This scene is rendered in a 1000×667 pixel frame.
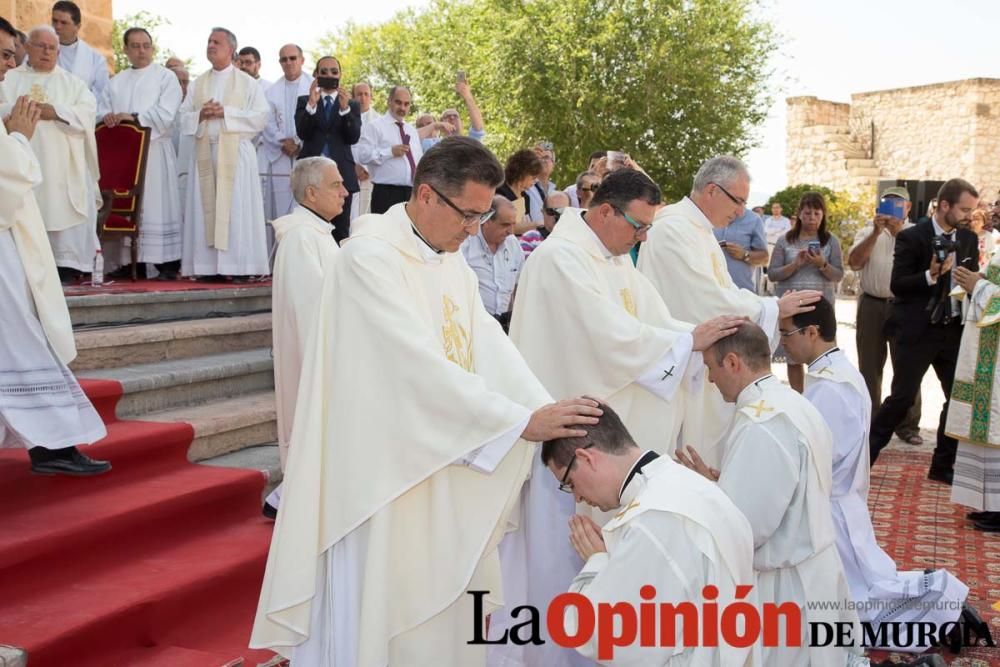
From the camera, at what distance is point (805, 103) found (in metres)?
27.8

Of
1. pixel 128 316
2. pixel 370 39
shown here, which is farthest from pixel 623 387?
pixel 370 39

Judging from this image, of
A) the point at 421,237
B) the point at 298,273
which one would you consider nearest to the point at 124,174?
the point at 298,273

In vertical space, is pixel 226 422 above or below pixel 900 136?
below

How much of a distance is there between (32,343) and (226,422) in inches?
55.2

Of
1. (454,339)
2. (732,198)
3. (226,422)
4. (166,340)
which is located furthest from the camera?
(166,340)

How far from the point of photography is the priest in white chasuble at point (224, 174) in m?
9.12

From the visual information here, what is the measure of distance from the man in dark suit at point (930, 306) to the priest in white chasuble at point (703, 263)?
2.68 meters

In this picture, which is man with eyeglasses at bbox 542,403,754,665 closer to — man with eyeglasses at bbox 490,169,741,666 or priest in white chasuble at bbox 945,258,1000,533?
man with eyeglasses at bbox 490,169,741,666

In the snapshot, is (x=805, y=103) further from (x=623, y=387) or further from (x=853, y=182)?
(x=623, y=387)

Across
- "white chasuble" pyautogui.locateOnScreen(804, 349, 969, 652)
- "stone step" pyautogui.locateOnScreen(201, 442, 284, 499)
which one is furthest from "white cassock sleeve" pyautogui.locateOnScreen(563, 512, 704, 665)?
"stone step" pyautogui.locateOnScreen(201, 442, 284, 499)

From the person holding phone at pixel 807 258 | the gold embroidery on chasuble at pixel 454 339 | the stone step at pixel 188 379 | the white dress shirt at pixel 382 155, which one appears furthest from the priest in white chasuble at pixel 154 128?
the gold embroidery on chasuble at pixel 454 339

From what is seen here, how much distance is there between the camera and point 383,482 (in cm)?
337

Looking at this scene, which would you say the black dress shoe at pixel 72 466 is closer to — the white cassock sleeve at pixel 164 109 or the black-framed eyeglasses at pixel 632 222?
the black-framed eyeglasses at pixel 632 222

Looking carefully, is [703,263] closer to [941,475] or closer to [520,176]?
[520,176]
